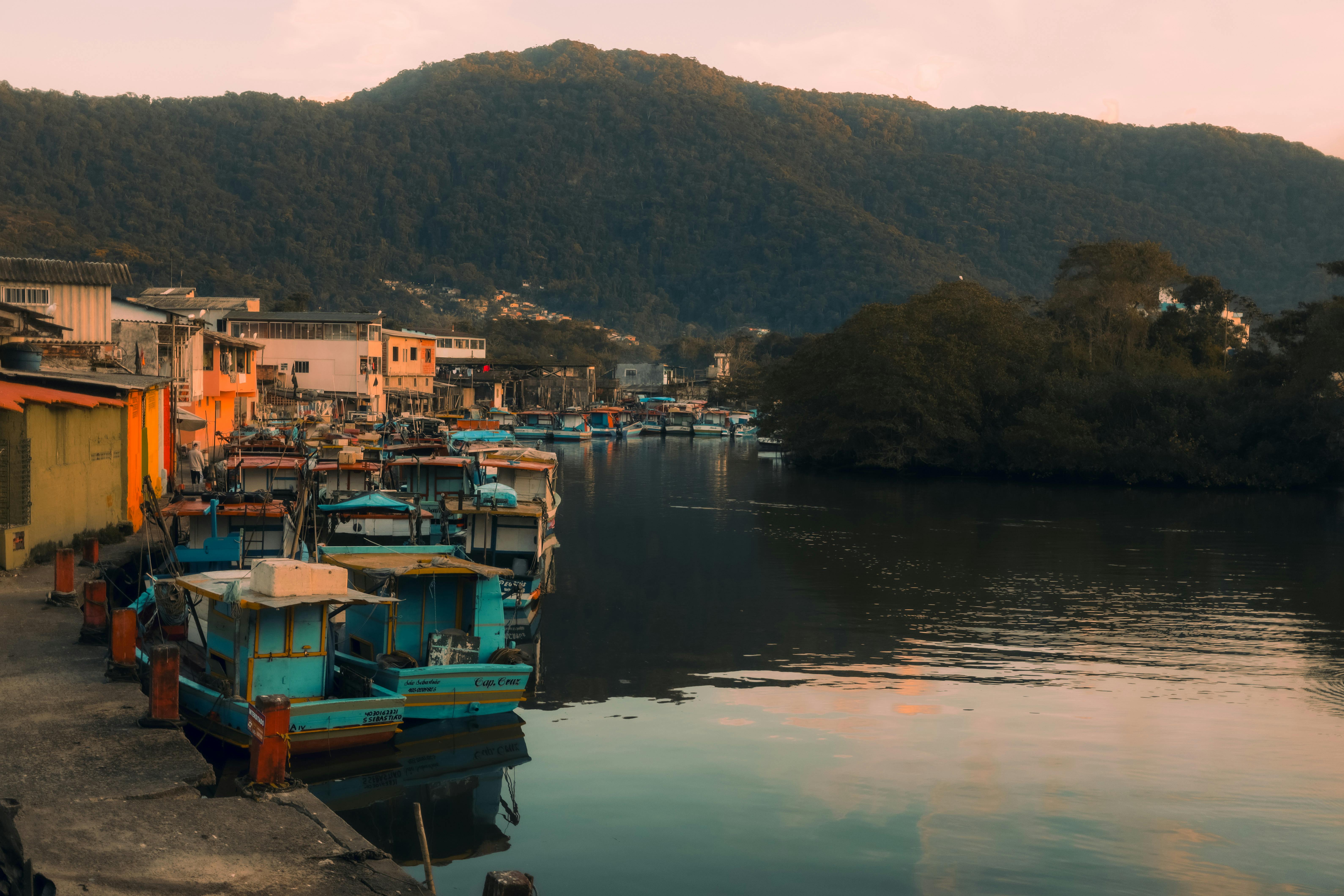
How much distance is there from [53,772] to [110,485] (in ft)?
56.9

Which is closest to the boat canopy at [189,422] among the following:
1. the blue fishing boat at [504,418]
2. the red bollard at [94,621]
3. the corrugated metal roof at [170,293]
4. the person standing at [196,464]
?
the person standing at [196,464]

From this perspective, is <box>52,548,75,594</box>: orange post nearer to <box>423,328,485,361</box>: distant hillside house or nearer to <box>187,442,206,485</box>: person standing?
<box>187,442,206,485</box>: person standing

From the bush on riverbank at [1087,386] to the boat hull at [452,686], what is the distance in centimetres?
5662

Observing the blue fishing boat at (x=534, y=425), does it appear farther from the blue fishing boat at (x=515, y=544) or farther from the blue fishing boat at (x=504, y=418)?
the blue fishing boat at (x=515, y=544)

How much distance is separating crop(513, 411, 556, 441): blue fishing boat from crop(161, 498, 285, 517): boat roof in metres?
75.8

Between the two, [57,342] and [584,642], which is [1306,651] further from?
[57,342]

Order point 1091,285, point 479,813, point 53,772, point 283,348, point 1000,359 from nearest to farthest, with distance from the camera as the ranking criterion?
point 53,772, point 479,813, point 1000,359, point 1091,285, point 283,348

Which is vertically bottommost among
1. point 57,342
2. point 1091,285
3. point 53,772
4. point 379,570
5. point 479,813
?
point 479,813

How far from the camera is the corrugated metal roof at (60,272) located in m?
37.4

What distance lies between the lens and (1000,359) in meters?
74.3

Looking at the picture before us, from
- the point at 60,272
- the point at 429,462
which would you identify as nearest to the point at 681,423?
the point at 429,462

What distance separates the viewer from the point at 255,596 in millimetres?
15500

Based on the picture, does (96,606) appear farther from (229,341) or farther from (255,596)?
(229,341)

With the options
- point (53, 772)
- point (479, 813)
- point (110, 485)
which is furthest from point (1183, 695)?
point (110, 485)
